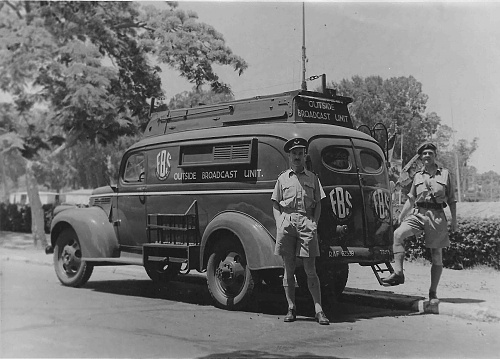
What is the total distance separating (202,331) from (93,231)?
3777 mm

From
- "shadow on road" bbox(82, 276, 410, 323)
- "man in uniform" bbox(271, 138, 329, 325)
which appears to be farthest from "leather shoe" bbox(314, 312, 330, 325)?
"shadow on road" bbox(82, 276, 410, 323)

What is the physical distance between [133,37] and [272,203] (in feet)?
31.3

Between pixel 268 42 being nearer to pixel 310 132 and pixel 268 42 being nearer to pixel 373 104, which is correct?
pixel 310 132

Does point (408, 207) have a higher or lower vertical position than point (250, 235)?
higher

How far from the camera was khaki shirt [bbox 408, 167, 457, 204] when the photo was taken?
7543 mm

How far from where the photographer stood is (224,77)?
1239 cm

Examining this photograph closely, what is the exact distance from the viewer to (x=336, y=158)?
7.59 meters

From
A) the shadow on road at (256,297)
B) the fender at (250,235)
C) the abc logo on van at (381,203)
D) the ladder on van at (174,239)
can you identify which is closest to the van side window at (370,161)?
the abc logo on van at (381,203)

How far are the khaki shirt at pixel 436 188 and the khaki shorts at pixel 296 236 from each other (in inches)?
71.2

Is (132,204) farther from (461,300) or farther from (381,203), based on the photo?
(461,300)

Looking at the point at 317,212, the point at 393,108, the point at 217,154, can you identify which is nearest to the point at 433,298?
the point at 317,212

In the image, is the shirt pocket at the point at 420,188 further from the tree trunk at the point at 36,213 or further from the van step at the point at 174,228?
the tree trunk at the point at 36,213

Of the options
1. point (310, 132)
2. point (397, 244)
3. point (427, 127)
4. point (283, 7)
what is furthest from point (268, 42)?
point (427, 127)

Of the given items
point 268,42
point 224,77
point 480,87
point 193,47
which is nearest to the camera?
point 480,87
